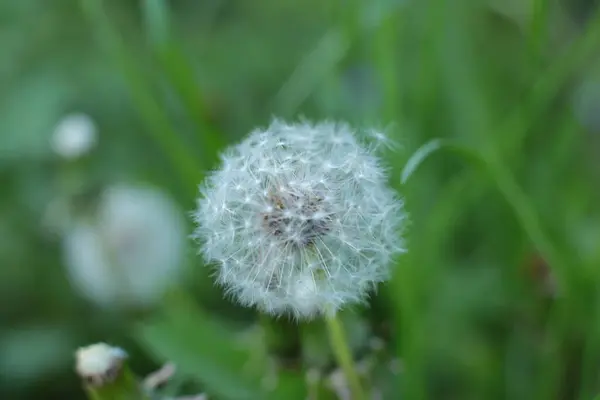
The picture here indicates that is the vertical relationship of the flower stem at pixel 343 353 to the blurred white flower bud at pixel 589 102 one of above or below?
below

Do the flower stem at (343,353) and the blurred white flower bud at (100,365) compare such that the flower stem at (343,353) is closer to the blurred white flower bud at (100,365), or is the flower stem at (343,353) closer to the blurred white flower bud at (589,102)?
the blurred white flower bud at (100,365)

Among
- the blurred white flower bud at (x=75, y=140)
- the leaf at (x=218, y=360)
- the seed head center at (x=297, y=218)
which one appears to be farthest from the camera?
the blurred white flower bud at (x=75, y=140)

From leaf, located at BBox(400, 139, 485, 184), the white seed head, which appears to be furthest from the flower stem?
leaf, located at BBox(400, 139, 485, 184)

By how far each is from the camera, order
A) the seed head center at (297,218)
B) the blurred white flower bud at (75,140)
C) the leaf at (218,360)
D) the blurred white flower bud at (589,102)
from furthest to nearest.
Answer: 1. the blurred white flower bud at (589,102)
2. the blurred white flower bud at (75,140)
3. the leaf at (218,360)
4. the seed head center at (297,218)

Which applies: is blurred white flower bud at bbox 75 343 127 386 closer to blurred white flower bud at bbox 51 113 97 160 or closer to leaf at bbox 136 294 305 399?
leaf at bbox 136 294 305 399

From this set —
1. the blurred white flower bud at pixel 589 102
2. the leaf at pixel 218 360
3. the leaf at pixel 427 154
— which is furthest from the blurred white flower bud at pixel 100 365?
the blurred white flower bud at pixel 589 102

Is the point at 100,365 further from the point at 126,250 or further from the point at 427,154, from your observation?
the point at 126,250

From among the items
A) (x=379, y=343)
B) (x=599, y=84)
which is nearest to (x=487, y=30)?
(x=599, y=84)

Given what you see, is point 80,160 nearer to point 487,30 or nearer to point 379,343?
point 379,343
